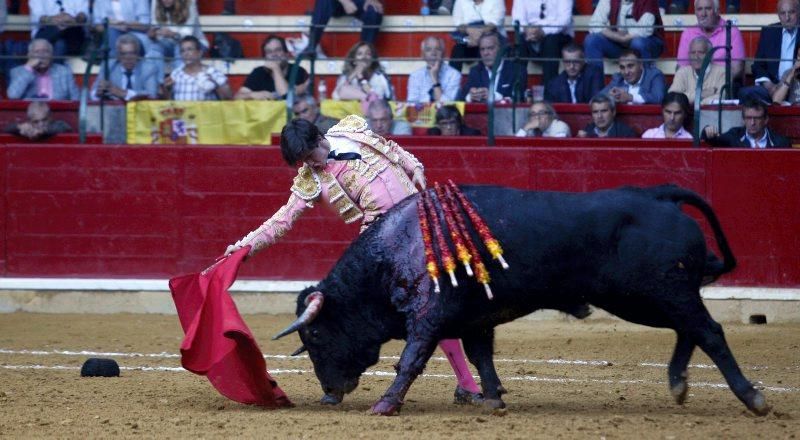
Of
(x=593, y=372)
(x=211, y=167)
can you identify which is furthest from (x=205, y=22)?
(x=593, y=372)

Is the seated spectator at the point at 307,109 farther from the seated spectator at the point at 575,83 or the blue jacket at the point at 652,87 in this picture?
the blue jacket at the point at 652,87

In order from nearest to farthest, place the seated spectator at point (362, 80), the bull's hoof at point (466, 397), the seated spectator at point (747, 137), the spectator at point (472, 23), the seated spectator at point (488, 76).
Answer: the bull's hoof at point (466, 397), the seated spectator at point (747, 137), the seated spectator at point (488, 76), the seated spectator at point (362, 80), the spectator at point (472, 23)

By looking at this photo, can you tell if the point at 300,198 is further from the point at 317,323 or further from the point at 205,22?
the point at 205,22

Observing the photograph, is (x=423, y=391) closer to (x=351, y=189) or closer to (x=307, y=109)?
(x=351, y=189)

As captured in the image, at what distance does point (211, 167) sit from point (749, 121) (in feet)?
12.6

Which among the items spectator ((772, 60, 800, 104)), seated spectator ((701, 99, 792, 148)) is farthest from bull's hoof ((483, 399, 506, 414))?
spectator ((772, 60, 800, 104))

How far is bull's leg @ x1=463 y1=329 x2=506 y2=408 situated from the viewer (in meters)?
6.35

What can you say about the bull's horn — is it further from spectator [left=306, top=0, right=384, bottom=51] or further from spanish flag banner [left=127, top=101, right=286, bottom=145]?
spectator [left=306, top=0, right=384, bottom=51]

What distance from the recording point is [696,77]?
35.0 ft

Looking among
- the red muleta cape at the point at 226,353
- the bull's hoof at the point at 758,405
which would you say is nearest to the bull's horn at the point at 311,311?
the red muleta cape at the point at 226,353

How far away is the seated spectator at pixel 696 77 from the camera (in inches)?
413

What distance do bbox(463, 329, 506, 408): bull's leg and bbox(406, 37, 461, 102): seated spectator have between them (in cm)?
507

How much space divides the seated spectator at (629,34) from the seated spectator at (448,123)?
1188 mm

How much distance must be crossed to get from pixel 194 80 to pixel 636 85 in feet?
11.1
